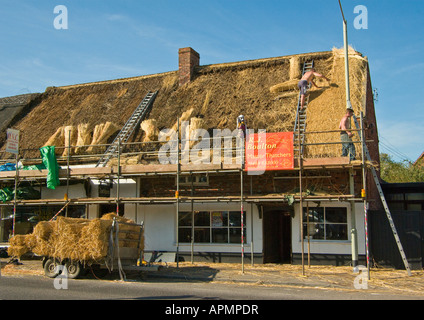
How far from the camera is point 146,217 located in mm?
16844

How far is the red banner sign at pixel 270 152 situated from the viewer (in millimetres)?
13891

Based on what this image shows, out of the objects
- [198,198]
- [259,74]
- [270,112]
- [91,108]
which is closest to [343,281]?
[198,198]

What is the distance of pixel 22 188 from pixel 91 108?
561cm

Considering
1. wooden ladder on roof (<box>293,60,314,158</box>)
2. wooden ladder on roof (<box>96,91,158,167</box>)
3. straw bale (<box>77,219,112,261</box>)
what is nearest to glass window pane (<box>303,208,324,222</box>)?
wooden ladder on roof (<box>293,60,314,158</box>)

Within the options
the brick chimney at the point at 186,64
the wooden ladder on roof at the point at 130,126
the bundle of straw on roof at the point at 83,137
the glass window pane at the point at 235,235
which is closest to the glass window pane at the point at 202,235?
the glass window pane at the point at 235,235

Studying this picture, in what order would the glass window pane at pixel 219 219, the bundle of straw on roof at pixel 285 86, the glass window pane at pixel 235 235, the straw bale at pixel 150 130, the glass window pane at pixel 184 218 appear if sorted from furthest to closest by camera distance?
1. the bundle of straw on roof at pixel 285 86
2. the straw bale at pixel 150 130
3. the glass window pane at pixel 184 218
4. the glass window pane at pixel 219 219
5. the glass window pane at pixel 235 235

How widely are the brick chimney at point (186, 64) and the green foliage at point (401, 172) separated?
2265 cm

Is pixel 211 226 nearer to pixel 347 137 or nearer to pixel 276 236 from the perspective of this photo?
pixel 276 236

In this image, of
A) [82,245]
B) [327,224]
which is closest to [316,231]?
[327,224]

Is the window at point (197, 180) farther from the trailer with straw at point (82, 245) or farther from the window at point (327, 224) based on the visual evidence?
the trailer with straw at point (82, 245)

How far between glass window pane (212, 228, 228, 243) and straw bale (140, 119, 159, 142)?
4.26 m

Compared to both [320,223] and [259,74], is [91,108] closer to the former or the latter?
[259,74]
